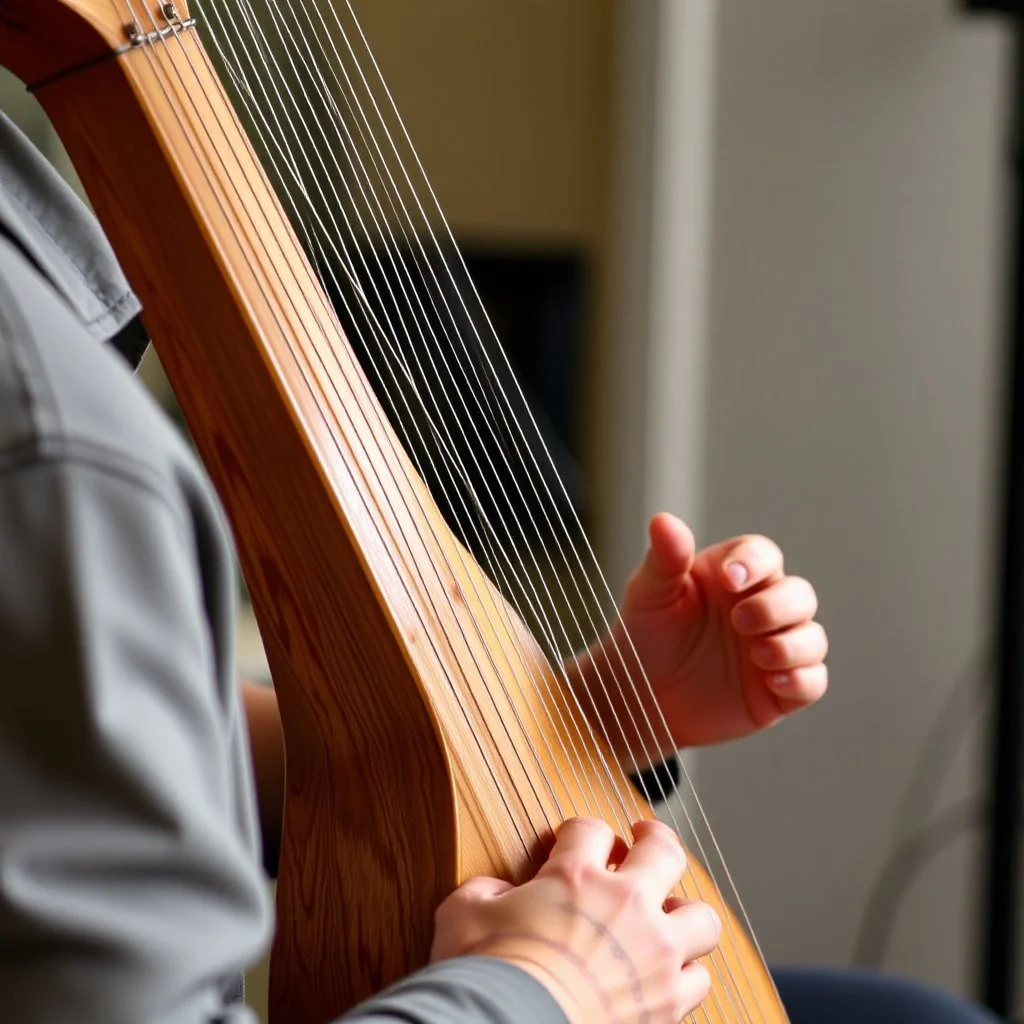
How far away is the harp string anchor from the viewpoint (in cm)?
51

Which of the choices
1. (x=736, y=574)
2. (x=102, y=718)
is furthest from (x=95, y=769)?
(x=736, y=574)

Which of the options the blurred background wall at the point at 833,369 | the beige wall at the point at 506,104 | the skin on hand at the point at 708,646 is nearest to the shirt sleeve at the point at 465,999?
the skin on hand at the point at 708,646

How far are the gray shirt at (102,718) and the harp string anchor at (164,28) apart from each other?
6.7 inches

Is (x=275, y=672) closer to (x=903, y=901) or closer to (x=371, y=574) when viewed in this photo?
(x=371, y=574)

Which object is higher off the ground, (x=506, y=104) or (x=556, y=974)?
(x=506, y=104)

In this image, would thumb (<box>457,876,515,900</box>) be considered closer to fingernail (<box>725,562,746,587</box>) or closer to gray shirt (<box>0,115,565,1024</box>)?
gray shirt (<box>0,115,565,1024</box>)

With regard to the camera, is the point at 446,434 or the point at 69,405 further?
the point at 446,434

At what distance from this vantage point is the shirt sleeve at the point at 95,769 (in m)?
0.35

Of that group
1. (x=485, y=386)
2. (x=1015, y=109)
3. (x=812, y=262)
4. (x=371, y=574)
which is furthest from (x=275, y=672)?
(x=812, y=262)

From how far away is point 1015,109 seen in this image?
4.88 ft

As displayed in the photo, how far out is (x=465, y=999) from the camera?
1.44 feet

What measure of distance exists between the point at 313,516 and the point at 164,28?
21cm

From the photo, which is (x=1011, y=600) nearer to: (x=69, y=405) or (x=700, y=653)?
(x=700, y=653)

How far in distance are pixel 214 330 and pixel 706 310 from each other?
1.47 meters
